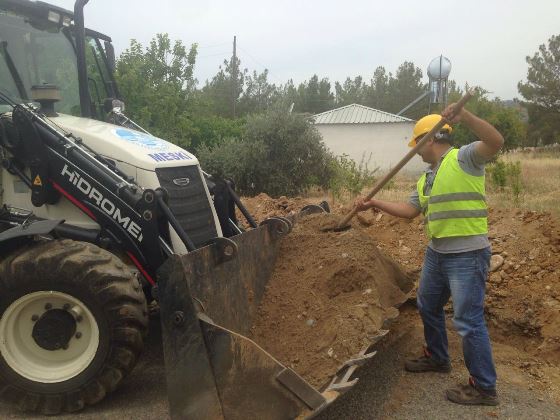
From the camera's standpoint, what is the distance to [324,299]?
4.39m

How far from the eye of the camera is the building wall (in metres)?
34.6

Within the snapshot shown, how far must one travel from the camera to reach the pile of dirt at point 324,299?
12.6 feet

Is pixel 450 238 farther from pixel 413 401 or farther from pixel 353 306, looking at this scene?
pixel 413 401

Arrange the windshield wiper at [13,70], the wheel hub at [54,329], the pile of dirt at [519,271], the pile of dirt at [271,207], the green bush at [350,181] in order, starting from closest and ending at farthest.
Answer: the wheel hub at [54,329] < the windshield wiper at [13,70] < the pile of dirt at [519,271] < the pile of dirt at [271,207] < the green bush at [350,181]

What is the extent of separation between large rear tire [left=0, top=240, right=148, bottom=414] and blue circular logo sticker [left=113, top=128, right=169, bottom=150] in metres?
1.11

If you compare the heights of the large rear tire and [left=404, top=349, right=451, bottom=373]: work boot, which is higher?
the large rear tire

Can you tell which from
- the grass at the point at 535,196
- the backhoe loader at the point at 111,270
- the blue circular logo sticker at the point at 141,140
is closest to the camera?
the backhoe loader at the point at 111,270

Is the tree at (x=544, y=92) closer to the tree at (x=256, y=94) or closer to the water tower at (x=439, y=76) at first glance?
the tree at (x=256, y=94)

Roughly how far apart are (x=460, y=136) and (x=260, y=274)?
24.0 metres

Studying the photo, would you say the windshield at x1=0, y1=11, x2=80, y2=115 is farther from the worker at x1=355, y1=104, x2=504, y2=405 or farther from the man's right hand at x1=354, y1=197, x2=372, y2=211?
the worker at x1=355, y1=104, x2=504, y2=405

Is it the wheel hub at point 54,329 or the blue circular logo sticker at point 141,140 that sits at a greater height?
the blue circular logo sticker at point 141,140

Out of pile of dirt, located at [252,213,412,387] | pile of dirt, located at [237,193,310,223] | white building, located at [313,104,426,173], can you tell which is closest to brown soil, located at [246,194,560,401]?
pile of dirt, located at [252,213,412,387]

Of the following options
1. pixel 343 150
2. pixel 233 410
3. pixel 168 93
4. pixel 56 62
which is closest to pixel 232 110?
pixel 343 150

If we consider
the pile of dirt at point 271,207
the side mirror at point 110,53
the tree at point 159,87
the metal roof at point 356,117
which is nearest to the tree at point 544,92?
the metal roof at point 356,117
